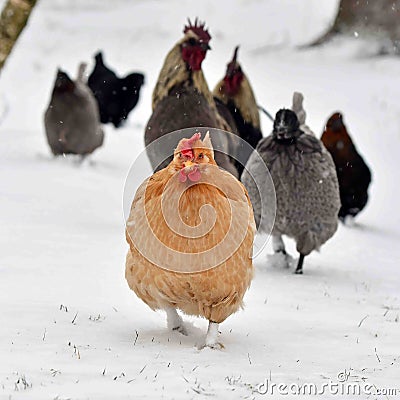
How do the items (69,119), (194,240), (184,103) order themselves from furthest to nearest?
(69,119), (184,103), (194,240)

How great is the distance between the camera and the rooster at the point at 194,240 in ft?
14.9

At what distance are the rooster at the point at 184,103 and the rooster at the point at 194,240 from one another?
2840 millimetres

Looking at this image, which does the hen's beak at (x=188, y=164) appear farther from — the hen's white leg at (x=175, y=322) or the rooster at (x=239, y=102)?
the rooster at (x=239, y=102)

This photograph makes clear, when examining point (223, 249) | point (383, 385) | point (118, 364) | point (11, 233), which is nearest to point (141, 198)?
point (223, 249)

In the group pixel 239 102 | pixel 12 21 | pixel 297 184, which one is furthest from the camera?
pixel 239 102

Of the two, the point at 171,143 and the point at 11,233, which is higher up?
the point at 171,143

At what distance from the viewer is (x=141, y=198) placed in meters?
4.89

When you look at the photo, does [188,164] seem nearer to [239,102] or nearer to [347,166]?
[239,102]

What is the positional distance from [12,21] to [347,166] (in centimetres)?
546

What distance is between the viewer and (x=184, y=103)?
792 cm

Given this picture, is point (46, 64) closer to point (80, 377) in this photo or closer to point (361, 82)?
point (361, 82)

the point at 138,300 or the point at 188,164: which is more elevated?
the point at 188,164

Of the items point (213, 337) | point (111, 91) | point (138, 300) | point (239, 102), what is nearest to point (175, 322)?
point (213, 337)

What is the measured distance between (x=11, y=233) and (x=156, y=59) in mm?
16875
